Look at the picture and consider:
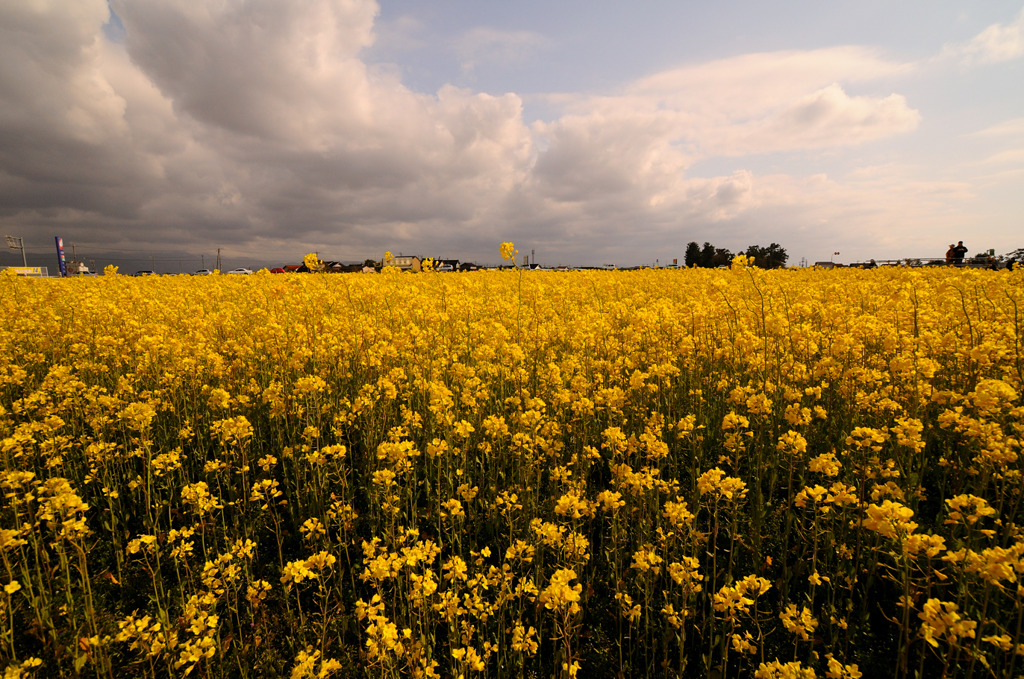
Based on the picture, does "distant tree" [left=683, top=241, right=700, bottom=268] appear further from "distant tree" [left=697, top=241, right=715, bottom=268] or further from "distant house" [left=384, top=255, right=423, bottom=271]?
"distant house" [left=384, top=255, right=423, bottom=271]

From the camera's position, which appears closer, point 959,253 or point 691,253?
point 959,253

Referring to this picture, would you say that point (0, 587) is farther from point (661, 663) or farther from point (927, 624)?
point (927, 624)

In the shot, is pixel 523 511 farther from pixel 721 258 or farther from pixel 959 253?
pixel 721 258

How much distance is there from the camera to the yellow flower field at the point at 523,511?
2.20m

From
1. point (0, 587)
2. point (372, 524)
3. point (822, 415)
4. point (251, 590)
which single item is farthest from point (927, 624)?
point (0, 587)

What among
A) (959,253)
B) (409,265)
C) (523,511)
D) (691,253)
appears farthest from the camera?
(691,253)

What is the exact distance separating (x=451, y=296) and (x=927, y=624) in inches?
255

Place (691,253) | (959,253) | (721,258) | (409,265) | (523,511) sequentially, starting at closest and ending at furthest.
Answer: (523,511), (959,253), (409,265), (721,258), (691,253)

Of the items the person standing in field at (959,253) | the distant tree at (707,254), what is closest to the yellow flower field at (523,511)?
the person standing in field at (959,253)

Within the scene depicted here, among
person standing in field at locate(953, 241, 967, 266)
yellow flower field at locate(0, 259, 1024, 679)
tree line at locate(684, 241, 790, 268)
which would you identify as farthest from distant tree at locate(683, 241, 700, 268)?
yellow flower field at locate(0, 259, 1024, 679)

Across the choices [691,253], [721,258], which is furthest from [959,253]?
[691,253]

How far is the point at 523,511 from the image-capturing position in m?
3.16

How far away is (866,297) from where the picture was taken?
697cm

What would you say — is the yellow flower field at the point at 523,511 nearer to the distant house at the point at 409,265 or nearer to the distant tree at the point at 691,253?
the distant house at the point at 409,265
